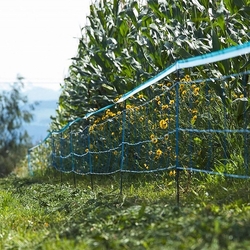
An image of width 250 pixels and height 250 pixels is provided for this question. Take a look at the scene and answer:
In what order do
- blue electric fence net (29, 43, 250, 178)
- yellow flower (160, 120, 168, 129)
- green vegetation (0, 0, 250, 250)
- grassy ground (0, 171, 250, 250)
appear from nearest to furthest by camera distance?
grassy ground (0, 171, 250, 250), green vegetation (0, 0, 250, 250), blue electric fence net (29, 43, 250, 178), yellow flower (160, 120, 168, 129)

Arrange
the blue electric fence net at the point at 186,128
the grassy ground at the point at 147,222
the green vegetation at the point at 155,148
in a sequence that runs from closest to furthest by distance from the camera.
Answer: the grassy ground at the point at 147,222 → the green vegetation at the point at 155,148 → the blue electric fence net at the point at 186,128

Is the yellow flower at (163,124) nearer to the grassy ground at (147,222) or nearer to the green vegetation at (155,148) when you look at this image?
the green vegetation at (155,148)

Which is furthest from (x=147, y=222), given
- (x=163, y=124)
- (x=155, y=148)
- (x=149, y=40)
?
(x=149, y=40)

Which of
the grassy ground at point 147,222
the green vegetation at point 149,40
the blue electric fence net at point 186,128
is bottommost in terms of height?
the grassy ground at point 147,222

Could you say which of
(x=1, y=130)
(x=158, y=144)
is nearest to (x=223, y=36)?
(x=158, y=144)

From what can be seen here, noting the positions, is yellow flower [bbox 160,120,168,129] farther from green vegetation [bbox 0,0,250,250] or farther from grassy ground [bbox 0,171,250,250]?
grassy ground [bbox 0,171,250,250]

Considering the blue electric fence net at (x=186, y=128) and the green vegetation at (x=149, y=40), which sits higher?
the green vegetation at (x=149, y=40)

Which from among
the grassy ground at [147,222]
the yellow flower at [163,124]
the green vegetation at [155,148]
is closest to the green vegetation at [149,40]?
the green vegetation at [155,148]

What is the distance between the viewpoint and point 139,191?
380 inches

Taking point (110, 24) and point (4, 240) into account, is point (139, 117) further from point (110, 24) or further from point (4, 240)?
point (4, 240)

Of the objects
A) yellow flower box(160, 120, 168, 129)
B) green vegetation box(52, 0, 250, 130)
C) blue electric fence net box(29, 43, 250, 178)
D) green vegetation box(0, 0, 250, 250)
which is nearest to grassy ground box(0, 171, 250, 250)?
green vegetation box(0, 0, 250, 250)

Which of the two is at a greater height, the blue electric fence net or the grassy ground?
the blue electric fence net

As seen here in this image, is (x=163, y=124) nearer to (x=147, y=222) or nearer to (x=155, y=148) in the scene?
(x=155, y=148)

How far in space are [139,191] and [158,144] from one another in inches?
36.4
